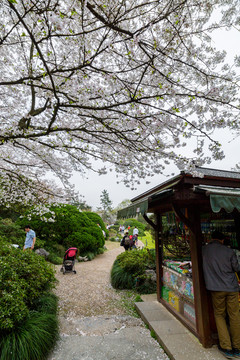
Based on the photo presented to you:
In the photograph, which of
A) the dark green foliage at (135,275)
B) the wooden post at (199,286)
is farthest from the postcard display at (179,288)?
the dark green foliage at (135,275)

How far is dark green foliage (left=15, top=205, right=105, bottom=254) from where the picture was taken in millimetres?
10125

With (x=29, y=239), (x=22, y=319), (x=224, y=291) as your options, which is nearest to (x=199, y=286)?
(x=224, y=291)

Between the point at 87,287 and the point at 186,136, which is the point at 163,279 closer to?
the point at 87,287

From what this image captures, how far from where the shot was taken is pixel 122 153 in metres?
4.45

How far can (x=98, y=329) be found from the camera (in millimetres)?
3641

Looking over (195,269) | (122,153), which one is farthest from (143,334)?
(122,153)

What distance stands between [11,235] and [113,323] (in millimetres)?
7124

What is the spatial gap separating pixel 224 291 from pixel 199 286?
369 mm

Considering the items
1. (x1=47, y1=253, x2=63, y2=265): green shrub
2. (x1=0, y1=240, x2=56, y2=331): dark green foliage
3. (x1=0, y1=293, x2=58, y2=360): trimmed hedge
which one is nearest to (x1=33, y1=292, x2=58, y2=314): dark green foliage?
(x1=0, y1=240, x2=56, y2=331): dark green foliage

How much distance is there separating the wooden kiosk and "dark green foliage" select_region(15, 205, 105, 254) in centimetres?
676

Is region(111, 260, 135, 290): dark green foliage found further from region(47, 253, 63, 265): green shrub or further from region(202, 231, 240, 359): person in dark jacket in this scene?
region(47, 253, 63, 265): green shrub

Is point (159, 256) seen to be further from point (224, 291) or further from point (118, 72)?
point (118, 72)

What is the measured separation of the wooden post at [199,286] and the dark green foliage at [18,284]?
2697 mm

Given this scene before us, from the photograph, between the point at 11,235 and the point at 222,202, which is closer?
the point at 222,202
